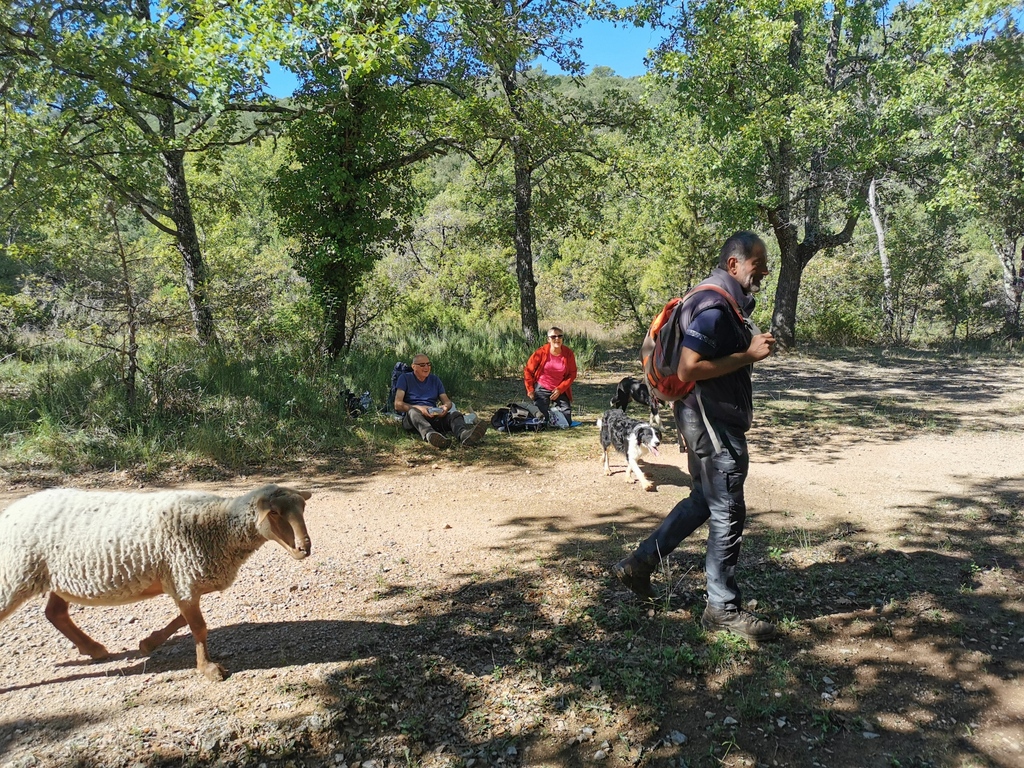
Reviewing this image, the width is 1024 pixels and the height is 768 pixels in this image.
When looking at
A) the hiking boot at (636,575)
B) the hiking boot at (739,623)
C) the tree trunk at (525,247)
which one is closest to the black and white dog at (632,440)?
the hiking boot at (636,575)

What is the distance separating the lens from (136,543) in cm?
298

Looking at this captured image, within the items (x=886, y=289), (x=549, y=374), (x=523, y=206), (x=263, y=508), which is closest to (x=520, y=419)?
(x=549, y=374)

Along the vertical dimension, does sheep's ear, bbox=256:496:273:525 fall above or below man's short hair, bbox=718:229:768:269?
below

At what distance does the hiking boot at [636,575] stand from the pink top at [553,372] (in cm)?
508

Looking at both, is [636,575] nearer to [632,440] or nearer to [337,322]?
[632,440]

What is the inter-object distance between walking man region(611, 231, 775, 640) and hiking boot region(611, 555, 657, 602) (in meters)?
0.40

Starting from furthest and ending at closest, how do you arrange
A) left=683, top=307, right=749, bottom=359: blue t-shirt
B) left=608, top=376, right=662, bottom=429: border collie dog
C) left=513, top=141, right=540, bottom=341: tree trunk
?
1. left=513, top=141, right=540, bottom=341: tree trunk
2. left=608, top=376, right=662, bottom=429: border collie dog
3. left=683, top=307, right=749, bottom=359: blue t-shirt

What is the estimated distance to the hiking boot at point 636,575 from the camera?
3744mm

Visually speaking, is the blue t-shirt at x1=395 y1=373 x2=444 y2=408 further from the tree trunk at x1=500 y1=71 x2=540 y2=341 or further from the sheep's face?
the tree trunk at x1=500 y1=71 x2=540 y2=341

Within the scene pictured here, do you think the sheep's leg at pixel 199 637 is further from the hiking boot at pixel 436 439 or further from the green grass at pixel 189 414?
the hiking boot at pixel 436 439

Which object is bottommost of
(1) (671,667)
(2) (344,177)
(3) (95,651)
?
(1) (671,667)

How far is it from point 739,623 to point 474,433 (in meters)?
4.83

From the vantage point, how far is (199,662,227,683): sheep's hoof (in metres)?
3.06

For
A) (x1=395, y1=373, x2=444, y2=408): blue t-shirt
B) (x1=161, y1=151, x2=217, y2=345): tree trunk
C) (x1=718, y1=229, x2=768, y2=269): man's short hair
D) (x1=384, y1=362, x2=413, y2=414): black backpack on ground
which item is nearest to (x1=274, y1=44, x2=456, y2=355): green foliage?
(x1=384, y1=362, x2=413, y2=414): black backpack on ground
